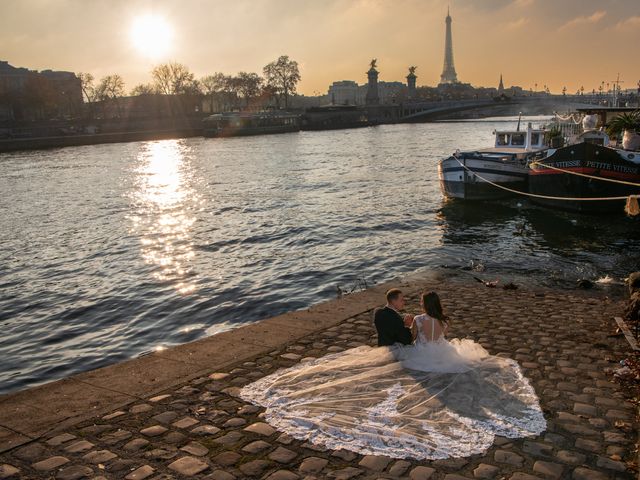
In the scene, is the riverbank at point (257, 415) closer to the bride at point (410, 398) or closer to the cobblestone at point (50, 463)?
the cobblestone at point (50, 463)

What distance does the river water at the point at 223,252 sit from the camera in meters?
13.5

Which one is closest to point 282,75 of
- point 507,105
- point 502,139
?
point 507,105

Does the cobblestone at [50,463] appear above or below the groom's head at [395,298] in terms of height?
below

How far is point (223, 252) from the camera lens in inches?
830

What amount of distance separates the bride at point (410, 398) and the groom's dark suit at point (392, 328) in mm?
128

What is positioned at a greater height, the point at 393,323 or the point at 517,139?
the point at 517,139

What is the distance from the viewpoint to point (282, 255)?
802 inches

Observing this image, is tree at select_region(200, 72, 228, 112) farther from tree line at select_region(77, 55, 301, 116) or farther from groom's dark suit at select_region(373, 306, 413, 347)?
groom's dark suit at select_region(373, 306, 413, 347)

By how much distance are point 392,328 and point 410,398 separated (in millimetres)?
1500

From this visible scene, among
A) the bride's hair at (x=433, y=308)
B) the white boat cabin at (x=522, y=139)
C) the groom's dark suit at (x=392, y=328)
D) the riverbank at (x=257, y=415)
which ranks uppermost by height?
the white boat cabin at (x=522, y=139)

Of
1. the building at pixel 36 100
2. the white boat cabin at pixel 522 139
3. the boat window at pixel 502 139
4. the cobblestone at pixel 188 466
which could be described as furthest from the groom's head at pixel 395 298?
the building at pixel 36 100

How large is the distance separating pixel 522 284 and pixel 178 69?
14848 centimetres

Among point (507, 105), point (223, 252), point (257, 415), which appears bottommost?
point (223, 252)

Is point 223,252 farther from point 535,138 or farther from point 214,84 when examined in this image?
point 214,84
